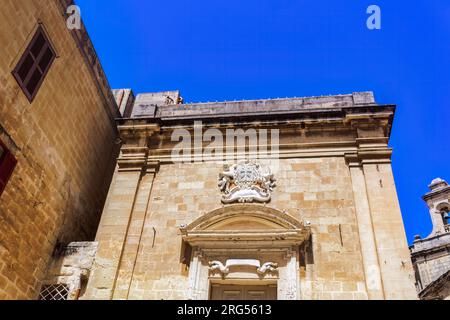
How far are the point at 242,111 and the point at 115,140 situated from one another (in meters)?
3.72

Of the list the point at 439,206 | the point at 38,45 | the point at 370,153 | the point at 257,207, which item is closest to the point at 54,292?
the point at 257,207

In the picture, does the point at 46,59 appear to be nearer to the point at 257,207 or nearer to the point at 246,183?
the point at 246,183

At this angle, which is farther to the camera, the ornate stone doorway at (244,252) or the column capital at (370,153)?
the column capital at (370,153)

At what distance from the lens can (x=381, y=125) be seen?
29.5 ft

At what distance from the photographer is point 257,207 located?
8.27 meters

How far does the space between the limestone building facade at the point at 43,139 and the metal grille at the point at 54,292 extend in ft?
0.46

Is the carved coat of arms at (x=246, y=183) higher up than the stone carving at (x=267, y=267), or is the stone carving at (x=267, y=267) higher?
the carved coat of arms at (x=246, y=183)

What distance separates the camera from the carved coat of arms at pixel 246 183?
8.60 meters

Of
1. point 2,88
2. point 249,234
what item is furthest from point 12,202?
point 249,234

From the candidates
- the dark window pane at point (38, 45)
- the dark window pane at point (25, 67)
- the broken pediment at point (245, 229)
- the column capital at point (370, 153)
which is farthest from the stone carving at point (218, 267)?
the dark window pane at point (38, 45)

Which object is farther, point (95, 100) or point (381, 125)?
point (95, 100)

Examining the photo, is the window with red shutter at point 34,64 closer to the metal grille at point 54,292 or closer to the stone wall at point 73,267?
the stone wall at point 73,267
